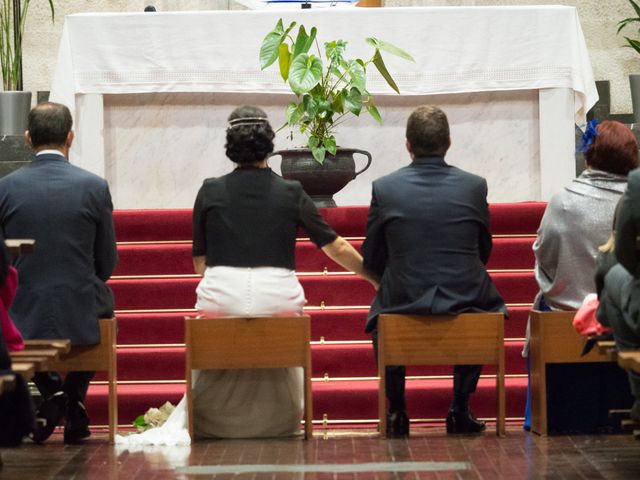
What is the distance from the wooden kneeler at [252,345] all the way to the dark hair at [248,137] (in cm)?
73

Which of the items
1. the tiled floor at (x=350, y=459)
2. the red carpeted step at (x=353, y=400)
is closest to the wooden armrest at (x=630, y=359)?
the tiled floor at (x=350, y=459)

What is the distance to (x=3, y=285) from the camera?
484 cm

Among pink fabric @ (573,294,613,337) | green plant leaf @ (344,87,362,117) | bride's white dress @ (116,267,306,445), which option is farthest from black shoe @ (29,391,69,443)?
green plant leaf @ (344,87,362,117)

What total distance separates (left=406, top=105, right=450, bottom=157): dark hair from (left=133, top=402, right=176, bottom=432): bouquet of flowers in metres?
1.71

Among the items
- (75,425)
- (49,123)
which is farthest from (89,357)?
(49,123)

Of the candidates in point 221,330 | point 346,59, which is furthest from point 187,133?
point 221,330

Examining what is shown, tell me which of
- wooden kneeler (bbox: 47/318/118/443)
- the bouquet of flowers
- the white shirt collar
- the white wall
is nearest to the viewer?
wooden kneeler (bbox: 47/318/118/443)

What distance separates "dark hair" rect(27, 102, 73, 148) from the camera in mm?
6086

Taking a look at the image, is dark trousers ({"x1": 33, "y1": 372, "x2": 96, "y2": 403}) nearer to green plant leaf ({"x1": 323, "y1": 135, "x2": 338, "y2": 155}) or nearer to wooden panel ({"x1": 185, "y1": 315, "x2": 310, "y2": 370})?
wooden panel ({"x1": 185, "y1": 315, "x2": 310, "y2": 370})

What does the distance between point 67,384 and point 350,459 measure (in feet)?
4.63

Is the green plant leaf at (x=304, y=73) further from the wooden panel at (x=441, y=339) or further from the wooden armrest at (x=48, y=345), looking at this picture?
the wooden armrest at (x=48, y=345)

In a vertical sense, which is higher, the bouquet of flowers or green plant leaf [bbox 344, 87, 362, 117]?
green plant leaf [bbox 344, 87, 362, 117]

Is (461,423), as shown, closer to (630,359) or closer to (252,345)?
(252,345)

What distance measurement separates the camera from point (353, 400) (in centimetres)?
667
